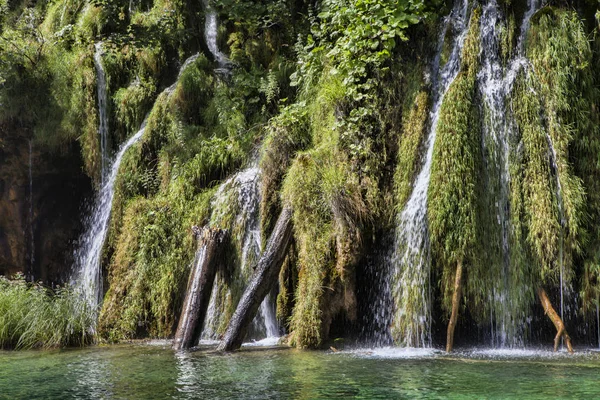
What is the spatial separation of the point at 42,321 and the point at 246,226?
2.96 metres

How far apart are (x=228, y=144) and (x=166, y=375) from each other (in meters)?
5.41

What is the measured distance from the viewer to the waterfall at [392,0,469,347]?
8.04m

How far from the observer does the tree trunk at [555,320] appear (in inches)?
294

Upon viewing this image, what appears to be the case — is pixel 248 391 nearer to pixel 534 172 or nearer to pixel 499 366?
pixel 499 366

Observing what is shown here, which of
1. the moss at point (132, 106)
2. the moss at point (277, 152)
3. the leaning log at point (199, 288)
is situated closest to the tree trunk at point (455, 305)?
the moss at point (277, 152)

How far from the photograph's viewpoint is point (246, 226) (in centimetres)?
974

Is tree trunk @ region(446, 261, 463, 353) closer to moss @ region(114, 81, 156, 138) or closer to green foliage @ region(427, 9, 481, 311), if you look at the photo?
green foliage @ region(427, 9, 481, 311)

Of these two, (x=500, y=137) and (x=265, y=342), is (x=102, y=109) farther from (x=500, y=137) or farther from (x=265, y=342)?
(x=500, y=137)

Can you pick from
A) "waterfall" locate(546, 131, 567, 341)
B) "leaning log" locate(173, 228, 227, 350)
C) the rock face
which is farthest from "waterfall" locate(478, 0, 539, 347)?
the rock face

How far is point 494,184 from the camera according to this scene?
838 centimetres

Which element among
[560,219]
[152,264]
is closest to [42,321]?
[152,264]

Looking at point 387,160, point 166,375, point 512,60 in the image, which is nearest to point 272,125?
point 387,160

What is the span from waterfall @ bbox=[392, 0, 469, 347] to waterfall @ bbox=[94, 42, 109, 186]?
598 cm

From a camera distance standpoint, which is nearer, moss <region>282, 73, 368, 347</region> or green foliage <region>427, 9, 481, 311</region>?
green foliage <region>427, 9, 481, 311</region>
